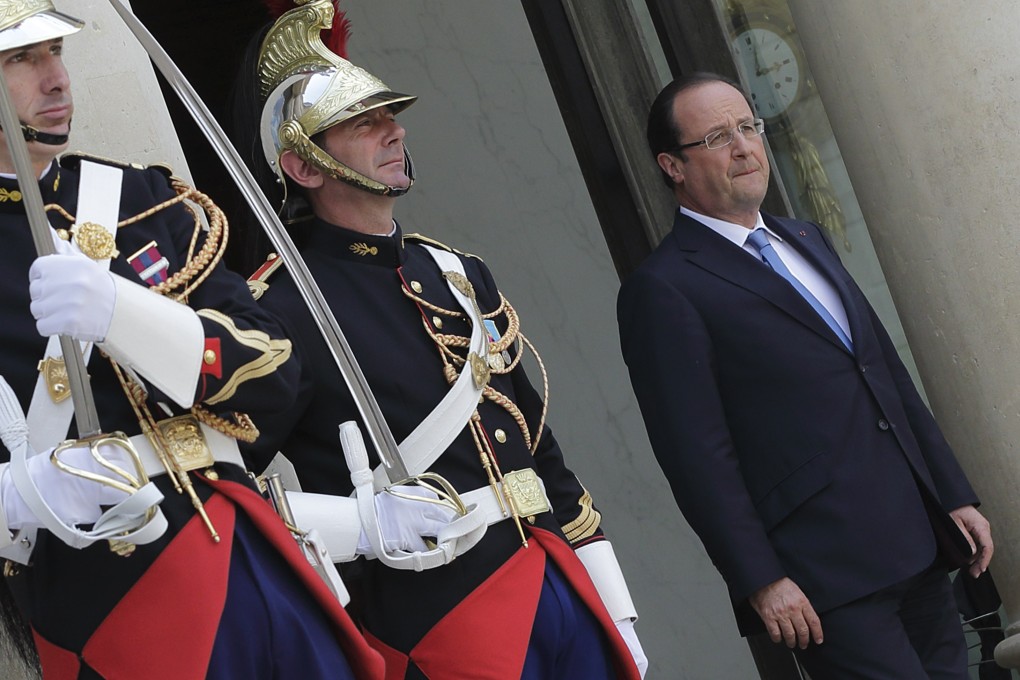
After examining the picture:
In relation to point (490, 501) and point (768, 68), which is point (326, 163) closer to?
point (490, 501)

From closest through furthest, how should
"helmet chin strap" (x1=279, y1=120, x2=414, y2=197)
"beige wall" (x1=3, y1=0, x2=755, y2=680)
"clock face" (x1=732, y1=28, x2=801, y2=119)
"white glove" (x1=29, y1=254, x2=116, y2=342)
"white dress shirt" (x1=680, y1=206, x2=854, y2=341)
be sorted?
"white glove" (x1=29, y1=254, x2=116, y2=342) < "helmet chin strap" (x1=279, y1=120, x2=414, y2=197) < "white dress shirt" (x1=680, y1=206, x2=854, y2=341) < "clock face" (x1=732, y1=28, x2=801, y2=119) < "beige wall" (x1=3, y1=0, x2=755, y2=680)

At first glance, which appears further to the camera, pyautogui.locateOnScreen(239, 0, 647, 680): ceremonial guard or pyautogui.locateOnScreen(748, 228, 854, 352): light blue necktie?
pyautogui.locateOnScreen(748, 228, 854, 352): light blue necktie

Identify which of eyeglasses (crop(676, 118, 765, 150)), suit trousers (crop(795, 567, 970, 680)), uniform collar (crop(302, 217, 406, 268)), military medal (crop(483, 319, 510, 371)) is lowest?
suit trousers (crop(795, 567, 970, 680))

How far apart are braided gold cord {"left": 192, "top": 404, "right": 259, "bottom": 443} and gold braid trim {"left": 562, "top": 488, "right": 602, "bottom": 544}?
0.90m

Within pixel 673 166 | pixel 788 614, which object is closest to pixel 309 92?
pixel 673 166

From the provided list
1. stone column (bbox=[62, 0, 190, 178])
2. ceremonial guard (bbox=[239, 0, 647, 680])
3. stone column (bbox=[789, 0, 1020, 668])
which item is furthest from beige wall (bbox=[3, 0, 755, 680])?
ceremonial guard (bbox=[239, 0, 647, 680])

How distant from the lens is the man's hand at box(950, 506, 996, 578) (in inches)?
154

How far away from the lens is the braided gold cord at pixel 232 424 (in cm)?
268

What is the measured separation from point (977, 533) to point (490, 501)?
1312mm

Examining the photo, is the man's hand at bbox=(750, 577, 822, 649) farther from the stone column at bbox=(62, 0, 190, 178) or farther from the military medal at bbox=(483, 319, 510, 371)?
the stone column at bbox=(62, 0, 190, 178)

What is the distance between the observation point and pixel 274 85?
350 cm

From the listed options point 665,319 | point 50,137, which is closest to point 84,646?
point 50,137

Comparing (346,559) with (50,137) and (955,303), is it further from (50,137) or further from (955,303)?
(955,303)

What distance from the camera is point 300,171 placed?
3.46 m
